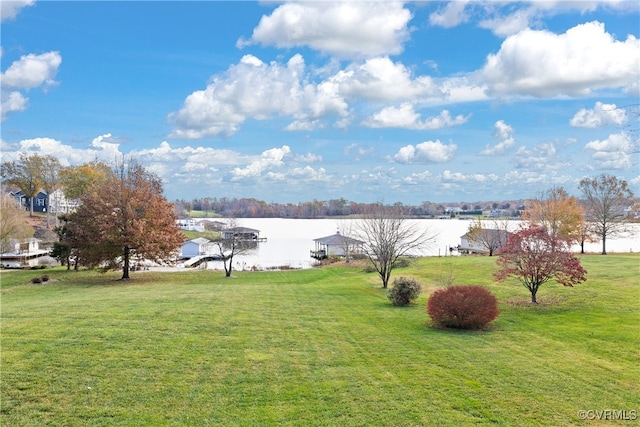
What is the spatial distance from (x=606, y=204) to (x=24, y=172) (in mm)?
86758

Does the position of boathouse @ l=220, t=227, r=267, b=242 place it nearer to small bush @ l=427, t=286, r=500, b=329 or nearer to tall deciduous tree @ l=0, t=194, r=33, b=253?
tall deciduous tree @ l=0, t=194, r=33, b=253

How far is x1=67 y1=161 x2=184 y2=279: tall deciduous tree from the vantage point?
105 ft

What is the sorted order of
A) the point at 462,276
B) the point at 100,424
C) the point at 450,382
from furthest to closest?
1. the point at 462,276
2. the point at 450,382
3. the point at 100,424

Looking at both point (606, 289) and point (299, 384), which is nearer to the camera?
point (299, 384)

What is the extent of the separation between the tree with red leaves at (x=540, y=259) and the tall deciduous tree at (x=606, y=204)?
3234 cm

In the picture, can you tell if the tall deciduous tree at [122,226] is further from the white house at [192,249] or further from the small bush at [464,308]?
the white house at [192,249]

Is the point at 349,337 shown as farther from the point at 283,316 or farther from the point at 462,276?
the point at 462,276

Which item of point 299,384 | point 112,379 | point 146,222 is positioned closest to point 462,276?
point 146,222

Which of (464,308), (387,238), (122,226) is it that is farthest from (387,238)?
(122,226)

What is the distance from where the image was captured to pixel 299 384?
30.2 feet

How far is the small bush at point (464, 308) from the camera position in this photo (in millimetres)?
15117

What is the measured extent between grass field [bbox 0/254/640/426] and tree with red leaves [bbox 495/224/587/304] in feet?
5.37

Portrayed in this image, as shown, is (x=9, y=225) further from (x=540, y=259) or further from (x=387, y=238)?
(x=540, y=259)

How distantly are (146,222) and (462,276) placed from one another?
2282 centimetres
